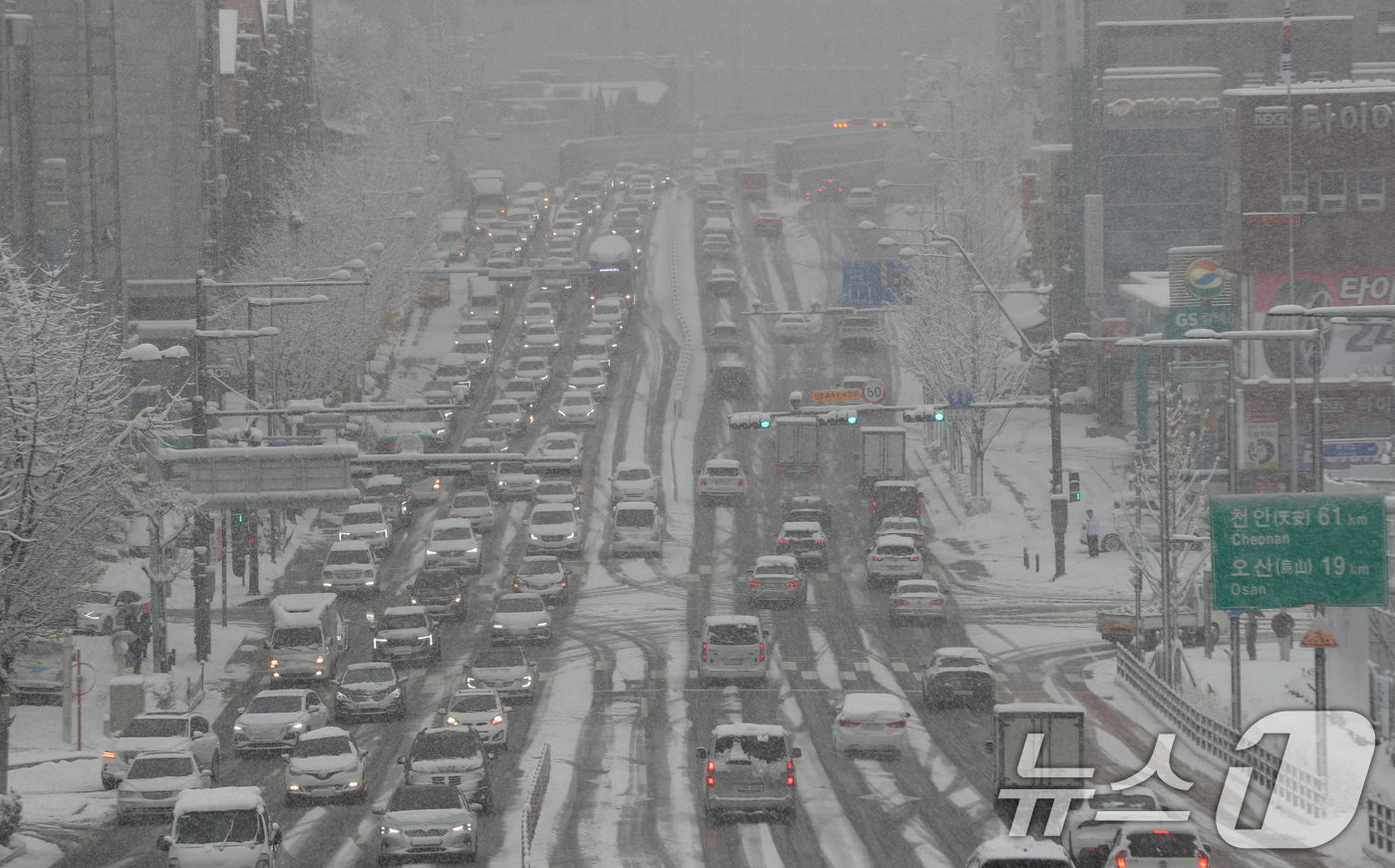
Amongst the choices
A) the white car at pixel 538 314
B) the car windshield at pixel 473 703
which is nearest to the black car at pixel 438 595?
the car windshield at pixel 473 703

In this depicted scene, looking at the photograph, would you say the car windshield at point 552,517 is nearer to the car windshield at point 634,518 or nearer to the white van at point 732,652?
the car windshield at point 634,518

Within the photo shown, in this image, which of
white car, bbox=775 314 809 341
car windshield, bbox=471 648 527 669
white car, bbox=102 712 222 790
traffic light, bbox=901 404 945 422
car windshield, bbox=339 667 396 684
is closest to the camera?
white car, bbox=102 712 222 790

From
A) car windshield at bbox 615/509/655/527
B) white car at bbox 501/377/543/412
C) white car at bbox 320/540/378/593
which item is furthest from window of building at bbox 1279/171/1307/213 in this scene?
white car at bbox 501/377/543/412

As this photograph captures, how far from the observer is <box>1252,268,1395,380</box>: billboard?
5038cm

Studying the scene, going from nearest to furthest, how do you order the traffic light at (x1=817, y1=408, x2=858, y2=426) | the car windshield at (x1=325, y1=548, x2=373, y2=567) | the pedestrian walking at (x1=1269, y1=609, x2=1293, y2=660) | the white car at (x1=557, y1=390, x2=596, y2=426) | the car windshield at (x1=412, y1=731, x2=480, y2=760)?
the car windshield at (x1=412, y1=731, x2=480, y2=760) < the pedestrian walking at (x1=1269, y1=609, x2=1293, y2=660) < the traffic light at (x1=817, y1=408, x2=858, y2=426) < the car windshield at (x1=325, y1=548, x2=373, y2=567) < the white car at (x1=557, y1=390, x2=596, y2=426)

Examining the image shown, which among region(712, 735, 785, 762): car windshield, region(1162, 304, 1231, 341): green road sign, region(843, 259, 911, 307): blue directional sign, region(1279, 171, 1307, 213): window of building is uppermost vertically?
region(1279, 171, 1307, 213): window of building

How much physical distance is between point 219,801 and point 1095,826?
465 inches

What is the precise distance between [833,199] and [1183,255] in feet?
236

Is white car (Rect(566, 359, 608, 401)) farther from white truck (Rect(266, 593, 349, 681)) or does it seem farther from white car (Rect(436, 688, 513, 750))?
white car (Rect(436, 688, 513, 750))

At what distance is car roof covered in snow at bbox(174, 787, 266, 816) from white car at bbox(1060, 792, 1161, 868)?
11.0m

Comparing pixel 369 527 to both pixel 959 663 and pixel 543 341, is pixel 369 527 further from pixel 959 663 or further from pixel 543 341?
pixel 543 341

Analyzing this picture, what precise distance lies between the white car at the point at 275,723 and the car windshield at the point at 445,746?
5136 mm

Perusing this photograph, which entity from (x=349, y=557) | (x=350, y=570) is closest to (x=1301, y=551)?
(x=350, y=570)

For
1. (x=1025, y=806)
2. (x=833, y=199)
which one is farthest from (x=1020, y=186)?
(x=1025, y=806)
